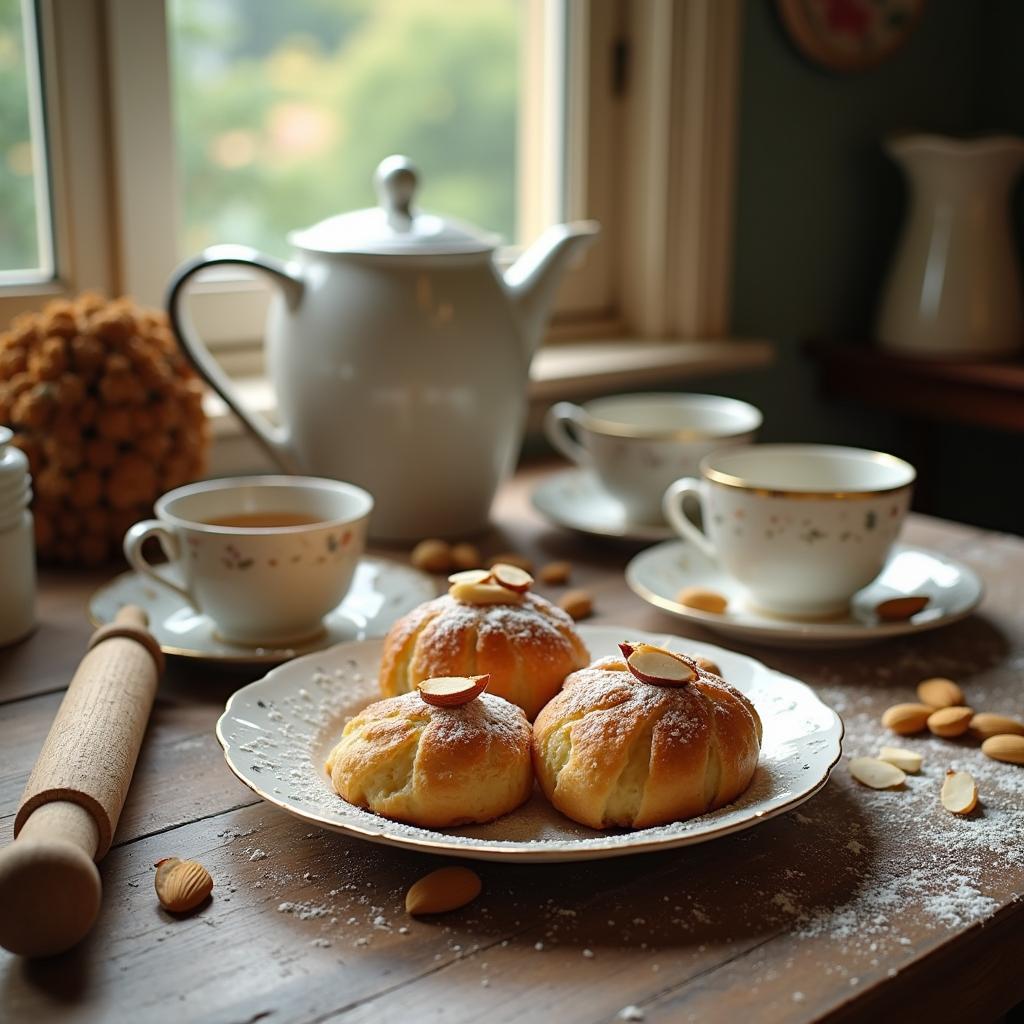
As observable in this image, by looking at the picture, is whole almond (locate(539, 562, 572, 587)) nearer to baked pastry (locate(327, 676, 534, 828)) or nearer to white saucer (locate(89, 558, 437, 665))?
white saucer (locate(89, 558, 437, 665))

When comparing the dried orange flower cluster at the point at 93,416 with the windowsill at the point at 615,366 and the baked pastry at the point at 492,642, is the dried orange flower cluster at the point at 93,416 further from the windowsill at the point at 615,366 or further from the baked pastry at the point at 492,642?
the baked pastry at the point at 492,642

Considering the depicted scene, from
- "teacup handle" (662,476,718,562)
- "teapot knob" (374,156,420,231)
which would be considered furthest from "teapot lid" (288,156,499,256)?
"teacup handle" (662,476,718,562)

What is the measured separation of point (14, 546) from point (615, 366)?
873mm

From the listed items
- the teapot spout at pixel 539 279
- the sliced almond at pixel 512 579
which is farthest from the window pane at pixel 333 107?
the sliced almond at pixel 512 579

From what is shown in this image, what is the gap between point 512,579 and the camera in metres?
0.75

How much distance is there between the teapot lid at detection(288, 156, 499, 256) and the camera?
3.55 ft

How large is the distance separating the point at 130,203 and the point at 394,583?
0.60 meters

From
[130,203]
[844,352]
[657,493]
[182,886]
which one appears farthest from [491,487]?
[844,352]

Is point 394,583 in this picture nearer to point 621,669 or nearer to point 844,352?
point 621,669

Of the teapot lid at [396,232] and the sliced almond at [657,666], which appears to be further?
the teapot lid at [396,232]

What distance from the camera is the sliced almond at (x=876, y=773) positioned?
71cm

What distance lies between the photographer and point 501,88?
167cm

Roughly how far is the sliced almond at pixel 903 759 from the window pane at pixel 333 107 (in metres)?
1.02

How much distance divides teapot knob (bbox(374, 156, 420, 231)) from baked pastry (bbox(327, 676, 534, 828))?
0.58 metres
